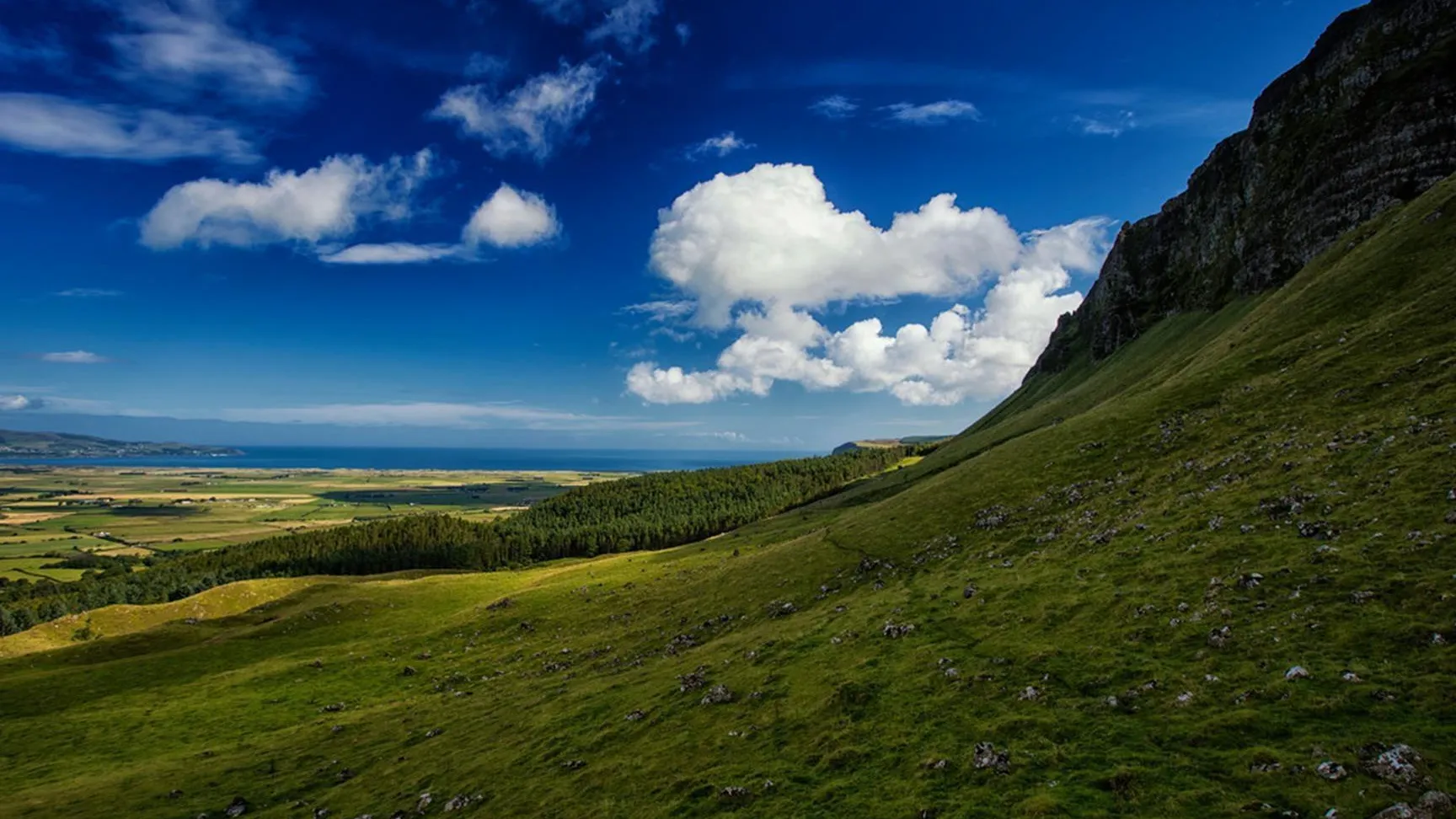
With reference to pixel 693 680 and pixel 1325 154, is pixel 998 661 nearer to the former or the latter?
pixel 693 680

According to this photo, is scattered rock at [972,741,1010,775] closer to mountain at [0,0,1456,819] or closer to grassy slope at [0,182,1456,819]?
mountain at [0,0,1456,819]

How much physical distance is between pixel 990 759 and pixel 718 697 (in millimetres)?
15941

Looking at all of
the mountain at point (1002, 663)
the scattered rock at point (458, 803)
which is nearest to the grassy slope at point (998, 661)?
the mountain at point (1002, 663)

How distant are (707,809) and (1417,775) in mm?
18627

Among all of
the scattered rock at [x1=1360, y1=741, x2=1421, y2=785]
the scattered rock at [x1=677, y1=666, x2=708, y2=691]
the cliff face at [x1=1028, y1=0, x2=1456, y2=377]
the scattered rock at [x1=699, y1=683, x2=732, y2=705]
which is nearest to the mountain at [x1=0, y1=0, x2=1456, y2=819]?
the scattered rock at [x1=1360, y1=741, x2=1421, y2=785]

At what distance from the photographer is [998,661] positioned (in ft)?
87.1

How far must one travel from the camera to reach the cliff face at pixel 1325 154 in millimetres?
88625

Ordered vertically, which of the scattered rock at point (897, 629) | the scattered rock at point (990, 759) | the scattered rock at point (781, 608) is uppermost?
the scattered rock at point (990, 759)

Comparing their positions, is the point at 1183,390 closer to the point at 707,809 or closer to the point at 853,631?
the point at 853,631

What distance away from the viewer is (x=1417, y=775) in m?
13.4

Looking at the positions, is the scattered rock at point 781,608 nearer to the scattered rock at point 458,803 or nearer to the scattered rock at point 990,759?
the scattered rock at point 458,803

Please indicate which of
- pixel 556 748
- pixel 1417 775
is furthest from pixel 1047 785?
pixel 556 748

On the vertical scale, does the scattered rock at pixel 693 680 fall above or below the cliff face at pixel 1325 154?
below

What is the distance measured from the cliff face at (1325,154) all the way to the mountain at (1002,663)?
19804 mm
